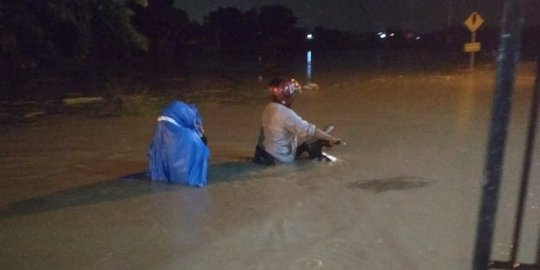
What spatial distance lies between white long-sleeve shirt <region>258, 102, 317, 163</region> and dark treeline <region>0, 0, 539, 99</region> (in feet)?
18.4

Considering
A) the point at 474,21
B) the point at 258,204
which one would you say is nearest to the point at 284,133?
the point at 258,204

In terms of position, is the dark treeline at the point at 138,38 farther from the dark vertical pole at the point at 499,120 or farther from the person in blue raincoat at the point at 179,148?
the person in blue raincoat at the point at 179,148

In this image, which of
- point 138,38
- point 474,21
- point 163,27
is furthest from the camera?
point 163,27

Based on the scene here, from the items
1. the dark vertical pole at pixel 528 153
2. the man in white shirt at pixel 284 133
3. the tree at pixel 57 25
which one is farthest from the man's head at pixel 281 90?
the dark vertical pole at pixel 528 153

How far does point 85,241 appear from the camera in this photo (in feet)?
22.3

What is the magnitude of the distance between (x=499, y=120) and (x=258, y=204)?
572 cm

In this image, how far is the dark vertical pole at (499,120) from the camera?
2.57 m

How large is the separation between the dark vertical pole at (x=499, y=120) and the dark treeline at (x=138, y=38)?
2.88ft

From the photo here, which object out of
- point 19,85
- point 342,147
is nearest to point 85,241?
point 342,147

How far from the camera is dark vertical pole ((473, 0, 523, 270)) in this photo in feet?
8.45

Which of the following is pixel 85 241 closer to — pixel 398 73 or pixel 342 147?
pixel 342 147

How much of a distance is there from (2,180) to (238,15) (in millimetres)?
67933

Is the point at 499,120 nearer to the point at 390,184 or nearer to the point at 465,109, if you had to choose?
the point at 390,184

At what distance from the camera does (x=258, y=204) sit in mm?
8258
